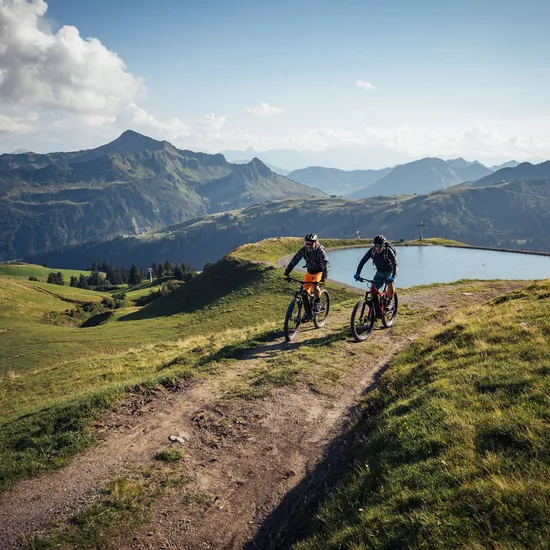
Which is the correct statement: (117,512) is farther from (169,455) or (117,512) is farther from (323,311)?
(323,311)

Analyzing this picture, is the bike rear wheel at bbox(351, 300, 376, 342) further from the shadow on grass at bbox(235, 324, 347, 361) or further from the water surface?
the water surface

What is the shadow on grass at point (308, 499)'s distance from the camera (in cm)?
634

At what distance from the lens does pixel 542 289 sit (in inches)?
778

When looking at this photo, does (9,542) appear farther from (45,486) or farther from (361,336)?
(361,336)

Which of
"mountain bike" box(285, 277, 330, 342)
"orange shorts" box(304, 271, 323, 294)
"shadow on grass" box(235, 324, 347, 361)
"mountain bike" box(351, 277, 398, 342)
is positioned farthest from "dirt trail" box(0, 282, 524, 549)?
"orange shorts" box(304, 271, 323, 294)

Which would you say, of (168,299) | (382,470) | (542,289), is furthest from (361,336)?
(168,299)

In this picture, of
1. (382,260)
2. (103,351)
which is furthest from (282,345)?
(103,351)

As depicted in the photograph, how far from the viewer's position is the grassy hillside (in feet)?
32.3

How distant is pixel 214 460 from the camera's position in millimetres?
8438

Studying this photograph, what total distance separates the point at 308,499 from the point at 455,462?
2.90 m

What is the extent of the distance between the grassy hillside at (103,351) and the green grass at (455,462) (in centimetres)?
680

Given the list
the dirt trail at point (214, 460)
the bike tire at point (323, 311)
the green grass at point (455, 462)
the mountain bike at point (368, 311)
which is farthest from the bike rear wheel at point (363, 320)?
the green grass at point (455, 462)

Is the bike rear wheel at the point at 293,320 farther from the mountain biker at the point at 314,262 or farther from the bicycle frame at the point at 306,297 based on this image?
the mountain biker at the point at 314,262

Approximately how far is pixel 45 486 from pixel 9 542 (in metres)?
1.45
